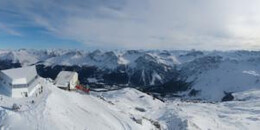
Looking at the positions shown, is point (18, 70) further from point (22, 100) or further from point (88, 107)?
point (88, 107)

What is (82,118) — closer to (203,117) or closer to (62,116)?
(62,116)

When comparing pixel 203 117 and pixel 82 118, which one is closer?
pixel 82 118

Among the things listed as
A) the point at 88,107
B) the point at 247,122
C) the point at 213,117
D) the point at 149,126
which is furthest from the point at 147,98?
the point at 88,107

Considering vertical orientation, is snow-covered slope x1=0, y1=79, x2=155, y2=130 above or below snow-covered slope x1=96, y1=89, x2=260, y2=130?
above

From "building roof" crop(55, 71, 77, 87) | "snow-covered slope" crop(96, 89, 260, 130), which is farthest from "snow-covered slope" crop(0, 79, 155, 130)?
"snow-covered slope" crop(96, 89, 260, 130)

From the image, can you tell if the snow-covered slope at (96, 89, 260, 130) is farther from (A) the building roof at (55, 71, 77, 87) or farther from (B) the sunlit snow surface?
(A) the building roof at (55, 71, 77, 87)

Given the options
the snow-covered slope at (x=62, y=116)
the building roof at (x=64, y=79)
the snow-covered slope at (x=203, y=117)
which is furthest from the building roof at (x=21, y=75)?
the snow-covered slope at (x=203, y=117)

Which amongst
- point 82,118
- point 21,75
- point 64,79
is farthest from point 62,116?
point 64,79

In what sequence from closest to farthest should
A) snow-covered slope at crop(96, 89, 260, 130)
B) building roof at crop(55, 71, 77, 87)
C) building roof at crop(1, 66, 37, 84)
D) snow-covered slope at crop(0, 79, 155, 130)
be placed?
snow-covered slope at crop(0, 79, 155, 130), building roof at crop(1, 66, 37, 84), snow-covered slope at crop(96, 89, 260, 130), building roof at crop(55, 71, 77, 87)

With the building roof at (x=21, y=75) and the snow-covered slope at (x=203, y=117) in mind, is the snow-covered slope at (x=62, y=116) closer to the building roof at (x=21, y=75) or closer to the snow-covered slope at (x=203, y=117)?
the building roof at (x=21, y=75)
